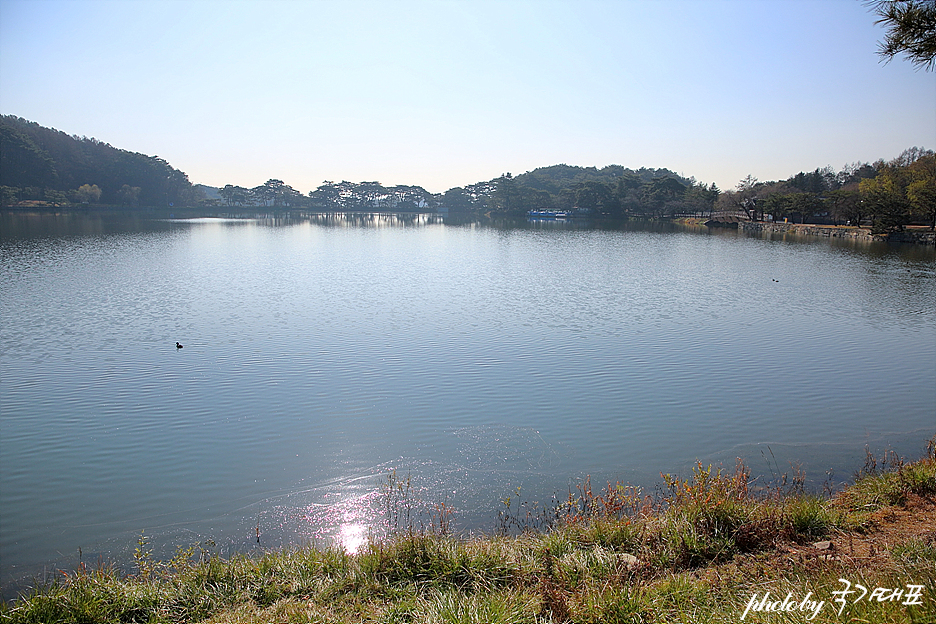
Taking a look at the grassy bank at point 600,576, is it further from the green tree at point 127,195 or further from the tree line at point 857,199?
the green tree at point 127,195

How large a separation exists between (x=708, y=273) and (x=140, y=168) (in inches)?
3865

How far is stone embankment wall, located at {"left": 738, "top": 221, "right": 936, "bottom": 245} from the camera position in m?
40.1

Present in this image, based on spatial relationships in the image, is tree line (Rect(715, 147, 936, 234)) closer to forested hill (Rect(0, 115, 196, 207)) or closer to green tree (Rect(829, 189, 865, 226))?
green tree (Rect(829, 189, 865, 226))

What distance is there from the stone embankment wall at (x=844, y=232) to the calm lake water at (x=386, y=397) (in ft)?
82.3

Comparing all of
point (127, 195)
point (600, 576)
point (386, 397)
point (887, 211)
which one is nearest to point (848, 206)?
point (887, 211)

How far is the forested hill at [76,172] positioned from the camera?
255 ft

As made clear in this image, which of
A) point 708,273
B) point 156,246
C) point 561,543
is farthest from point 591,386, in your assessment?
point 156,246

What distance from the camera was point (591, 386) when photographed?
31.9 feet

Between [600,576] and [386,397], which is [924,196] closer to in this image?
[386,397]

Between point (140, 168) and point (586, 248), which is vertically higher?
point (140, 168)

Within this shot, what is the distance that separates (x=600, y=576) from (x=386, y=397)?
5.79 meters

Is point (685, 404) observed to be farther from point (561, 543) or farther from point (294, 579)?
point (294, 579)

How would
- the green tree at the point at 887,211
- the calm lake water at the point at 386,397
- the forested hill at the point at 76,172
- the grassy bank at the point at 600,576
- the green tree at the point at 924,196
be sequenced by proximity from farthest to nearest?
the forested hill at the point at 76,172 → the green tree at the point at 887,211 → the green tree at the point at 924,196 → the calm lake water at the point at 386,397 → the grassy bank at the point at 600,576

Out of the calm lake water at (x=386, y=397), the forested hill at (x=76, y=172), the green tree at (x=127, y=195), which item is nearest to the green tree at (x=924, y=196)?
the calm lake water at (x=386, y=397)
